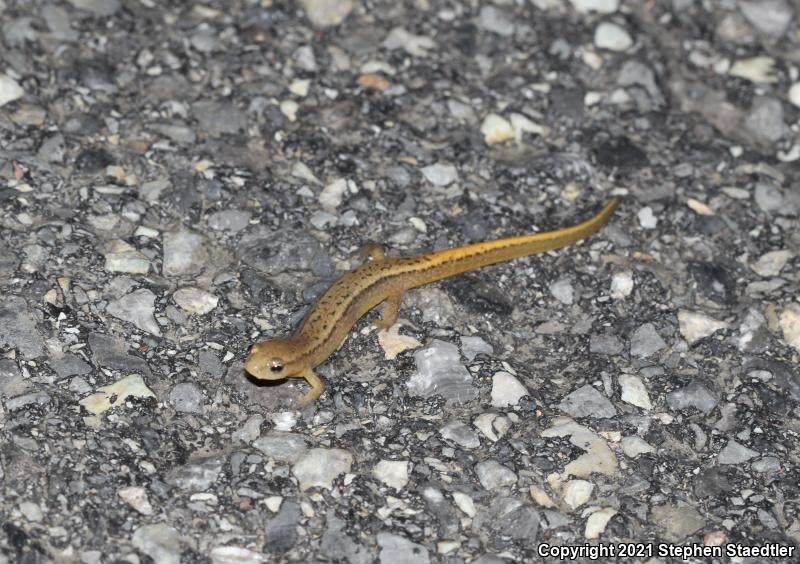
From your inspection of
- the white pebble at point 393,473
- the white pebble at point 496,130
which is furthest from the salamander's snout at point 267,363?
the white pebble at point 496,130

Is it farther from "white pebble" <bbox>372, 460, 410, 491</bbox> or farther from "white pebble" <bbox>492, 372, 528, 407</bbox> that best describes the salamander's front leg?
"white pebble" <bbox>492, 372, 528, 407</bbox>

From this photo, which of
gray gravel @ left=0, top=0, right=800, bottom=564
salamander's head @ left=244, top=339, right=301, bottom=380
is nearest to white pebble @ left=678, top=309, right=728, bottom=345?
gray gravel @ left=0, top=0, right=800, bottom=564

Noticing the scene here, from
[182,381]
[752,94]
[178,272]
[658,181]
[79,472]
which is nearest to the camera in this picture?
[79,472]

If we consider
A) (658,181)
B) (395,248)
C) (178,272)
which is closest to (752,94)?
(658,181)

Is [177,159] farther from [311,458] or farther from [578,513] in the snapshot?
[578,513]

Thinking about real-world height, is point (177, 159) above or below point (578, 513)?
above

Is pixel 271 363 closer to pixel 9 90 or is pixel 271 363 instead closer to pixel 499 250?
pixel 499 250
